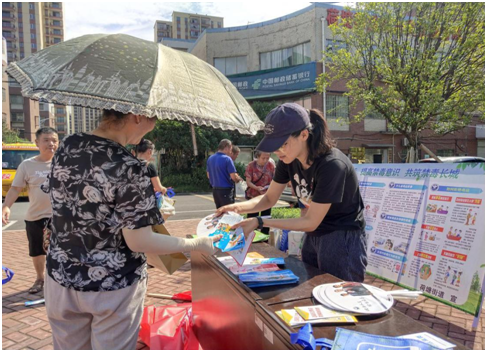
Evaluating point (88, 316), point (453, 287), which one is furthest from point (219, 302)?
point (453, 287)

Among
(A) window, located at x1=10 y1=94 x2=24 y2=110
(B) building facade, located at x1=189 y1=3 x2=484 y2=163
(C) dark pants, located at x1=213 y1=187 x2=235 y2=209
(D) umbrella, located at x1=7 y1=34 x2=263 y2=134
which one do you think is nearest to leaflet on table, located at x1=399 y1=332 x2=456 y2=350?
(D) umbrella, located at x1=7 y1=34 x2=263 y2=134

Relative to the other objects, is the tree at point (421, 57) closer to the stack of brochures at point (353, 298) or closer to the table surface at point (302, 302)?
the table surface at point (302, 302)

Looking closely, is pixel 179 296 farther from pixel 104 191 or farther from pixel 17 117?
pixel 17 117

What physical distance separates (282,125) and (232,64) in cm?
2672

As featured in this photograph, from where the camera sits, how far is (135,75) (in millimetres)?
1522

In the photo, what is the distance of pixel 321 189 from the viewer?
6.34 feet

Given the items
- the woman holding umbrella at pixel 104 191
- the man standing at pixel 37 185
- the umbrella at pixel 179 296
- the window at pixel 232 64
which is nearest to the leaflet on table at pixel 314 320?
the woman holding umbrella at pixel 104 191

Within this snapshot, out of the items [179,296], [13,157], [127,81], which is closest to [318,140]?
[127,81]

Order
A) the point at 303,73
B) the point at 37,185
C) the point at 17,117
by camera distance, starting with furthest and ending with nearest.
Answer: the point at 17,117, the point at 303,73, the point at 37,185

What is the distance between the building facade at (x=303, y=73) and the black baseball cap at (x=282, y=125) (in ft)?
61.0

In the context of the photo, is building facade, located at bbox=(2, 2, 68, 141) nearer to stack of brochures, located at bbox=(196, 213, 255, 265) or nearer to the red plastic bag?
the red plastic bag

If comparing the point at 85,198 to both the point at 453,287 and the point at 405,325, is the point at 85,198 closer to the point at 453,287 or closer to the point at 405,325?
the point at 405,325

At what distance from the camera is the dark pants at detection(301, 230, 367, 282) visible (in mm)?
2086

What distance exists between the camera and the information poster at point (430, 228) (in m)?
3.25
